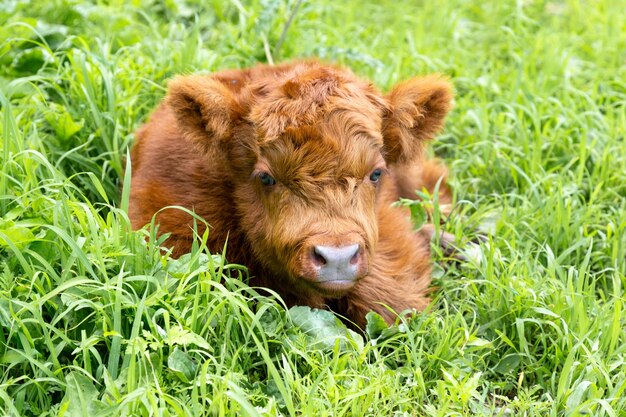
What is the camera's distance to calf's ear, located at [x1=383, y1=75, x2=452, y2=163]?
5770mm

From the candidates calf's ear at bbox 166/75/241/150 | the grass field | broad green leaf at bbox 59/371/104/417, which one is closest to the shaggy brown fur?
calf's ear at bbox 166/75/241/150

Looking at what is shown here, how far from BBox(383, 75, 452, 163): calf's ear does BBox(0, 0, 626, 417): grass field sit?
808mm

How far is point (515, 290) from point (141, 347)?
7.38ft

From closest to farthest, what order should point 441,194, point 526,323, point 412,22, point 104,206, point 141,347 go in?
point 141,347 → point 526,323 → point 104,206 → point 441,194 → point 412,22

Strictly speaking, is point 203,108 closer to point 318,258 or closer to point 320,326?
point 318,258

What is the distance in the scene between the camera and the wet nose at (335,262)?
495cm

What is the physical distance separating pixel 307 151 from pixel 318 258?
0.60m

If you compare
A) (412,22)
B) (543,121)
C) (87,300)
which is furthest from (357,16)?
(87,300)

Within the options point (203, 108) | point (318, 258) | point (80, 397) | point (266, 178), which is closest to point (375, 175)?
point (266, 178)

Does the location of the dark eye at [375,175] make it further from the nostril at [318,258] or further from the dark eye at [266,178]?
the nostril at [318,258]

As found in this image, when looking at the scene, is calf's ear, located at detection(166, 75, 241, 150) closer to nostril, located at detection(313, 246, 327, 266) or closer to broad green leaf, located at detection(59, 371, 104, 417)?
nostril, located at detection(313, 246, 327, 266)

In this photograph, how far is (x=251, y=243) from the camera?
5.66m

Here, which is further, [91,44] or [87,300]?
[91,44]

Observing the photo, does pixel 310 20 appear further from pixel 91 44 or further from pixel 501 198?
pixel 501 198
